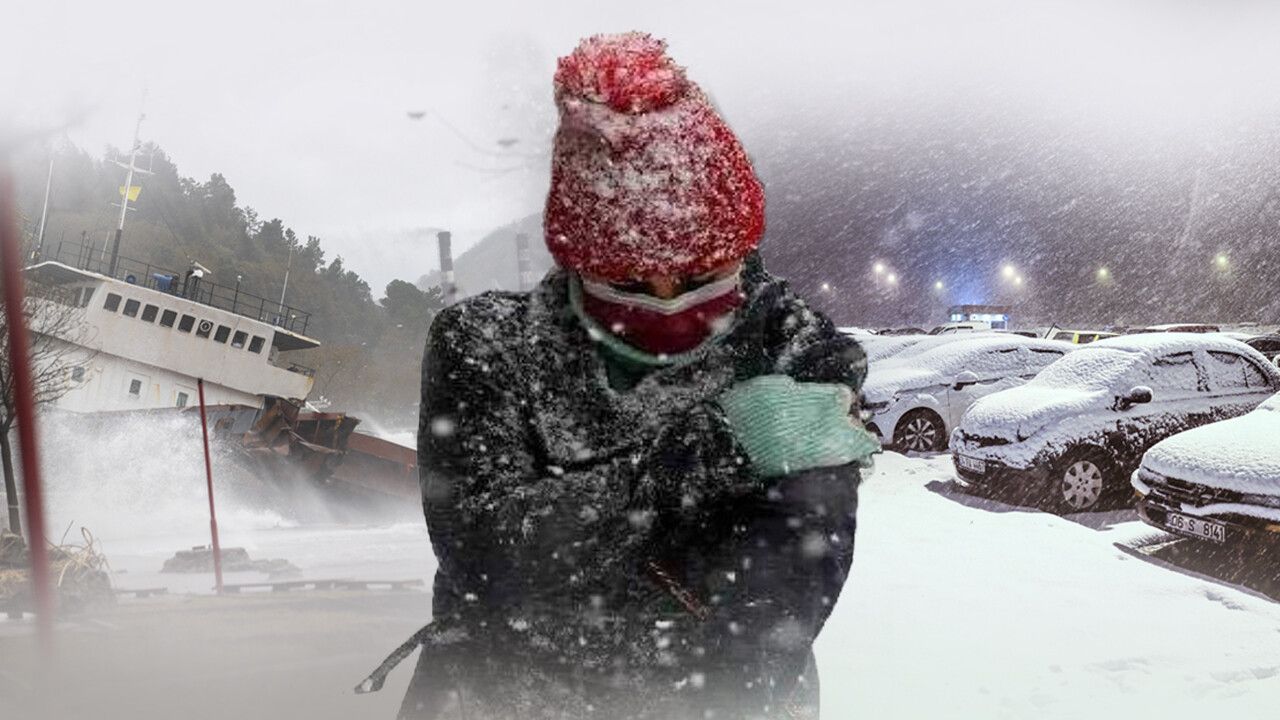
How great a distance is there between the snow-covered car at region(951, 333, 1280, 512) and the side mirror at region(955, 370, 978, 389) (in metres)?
2.64

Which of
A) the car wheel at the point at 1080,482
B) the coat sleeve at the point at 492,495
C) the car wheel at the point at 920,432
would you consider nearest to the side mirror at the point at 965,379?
the car wheel at the point at 920,432

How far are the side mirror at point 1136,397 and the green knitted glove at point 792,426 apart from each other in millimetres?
9261

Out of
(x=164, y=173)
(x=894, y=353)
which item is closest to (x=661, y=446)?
(x=894, y=353)

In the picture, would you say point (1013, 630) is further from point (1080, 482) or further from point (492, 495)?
point (492, 495)

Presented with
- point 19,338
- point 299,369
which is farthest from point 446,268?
point 299,369

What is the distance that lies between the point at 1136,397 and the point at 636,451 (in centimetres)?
943

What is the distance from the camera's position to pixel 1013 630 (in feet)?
17.7

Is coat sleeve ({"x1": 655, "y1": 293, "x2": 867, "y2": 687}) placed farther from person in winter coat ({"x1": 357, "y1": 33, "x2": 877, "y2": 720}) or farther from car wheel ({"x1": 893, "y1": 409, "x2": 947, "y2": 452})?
car wheel ({"x1": 893, "y1": 409, "x2": 947, "y2": 452})

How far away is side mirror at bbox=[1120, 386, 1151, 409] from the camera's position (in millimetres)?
9242

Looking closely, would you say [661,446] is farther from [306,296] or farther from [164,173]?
[164,173]

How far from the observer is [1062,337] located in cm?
2461

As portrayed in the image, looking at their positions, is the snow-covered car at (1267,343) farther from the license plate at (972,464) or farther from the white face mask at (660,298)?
the white face mask at (660,298)

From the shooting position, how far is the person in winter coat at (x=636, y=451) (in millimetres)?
1091

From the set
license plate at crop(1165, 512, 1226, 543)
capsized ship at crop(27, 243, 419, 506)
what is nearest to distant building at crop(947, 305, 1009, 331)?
capsized ship at crop(27, 243, 419, 506)
